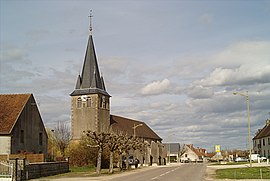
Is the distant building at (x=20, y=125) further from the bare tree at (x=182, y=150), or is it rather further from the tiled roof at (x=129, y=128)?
the bare tree at (x=182, y=150)

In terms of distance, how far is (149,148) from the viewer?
9462 cm

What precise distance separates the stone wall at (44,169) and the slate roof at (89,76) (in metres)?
37.5

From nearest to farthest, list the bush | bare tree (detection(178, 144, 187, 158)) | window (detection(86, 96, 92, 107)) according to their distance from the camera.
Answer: the bush → window (detection(86, 96, 92, 107)) → bare tree (detection(178, 144, 187, 158))

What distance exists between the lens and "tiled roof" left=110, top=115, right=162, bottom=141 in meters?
92.8

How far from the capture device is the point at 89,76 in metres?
82.3

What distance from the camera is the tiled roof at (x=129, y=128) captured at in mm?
92775

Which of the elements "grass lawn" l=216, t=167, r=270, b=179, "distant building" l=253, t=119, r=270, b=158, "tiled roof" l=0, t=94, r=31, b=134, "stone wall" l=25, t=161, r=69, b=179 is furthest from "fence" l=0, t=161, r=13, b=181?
"distant building" l=253, t=119, r=270, b=158

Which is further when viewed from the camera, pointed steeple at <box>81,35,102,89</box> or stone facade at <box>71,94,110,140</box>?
pointed steeple at <box>81,35,102,89</box>

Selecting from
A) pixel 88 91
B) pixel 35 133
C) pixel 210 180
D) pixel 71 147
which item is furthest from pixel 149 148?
pixel 210 180

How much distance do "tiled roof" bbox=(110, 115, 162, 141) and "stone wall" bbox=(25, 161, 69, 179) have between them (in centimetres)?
4044

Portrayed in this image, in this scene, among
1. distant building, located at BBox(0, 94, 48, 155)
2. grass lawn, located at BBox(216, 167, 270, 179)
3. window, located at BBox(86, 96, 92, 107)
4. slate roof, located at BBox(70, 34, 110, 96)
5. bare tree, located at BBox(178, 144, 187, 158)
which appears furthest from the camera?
bare tree, located at BBox(178, 144, 187, 158)

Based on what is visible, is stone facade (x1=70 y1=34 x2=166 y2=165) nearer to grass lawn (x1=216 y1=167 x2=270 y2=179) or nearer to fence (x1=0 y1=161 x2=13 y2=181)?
grass lawn (x1=216 y1=167 x2=270 y2=179)

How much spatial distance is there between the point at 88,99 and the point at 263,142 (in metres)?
46.6

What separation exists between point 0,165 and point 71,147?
104 ft
